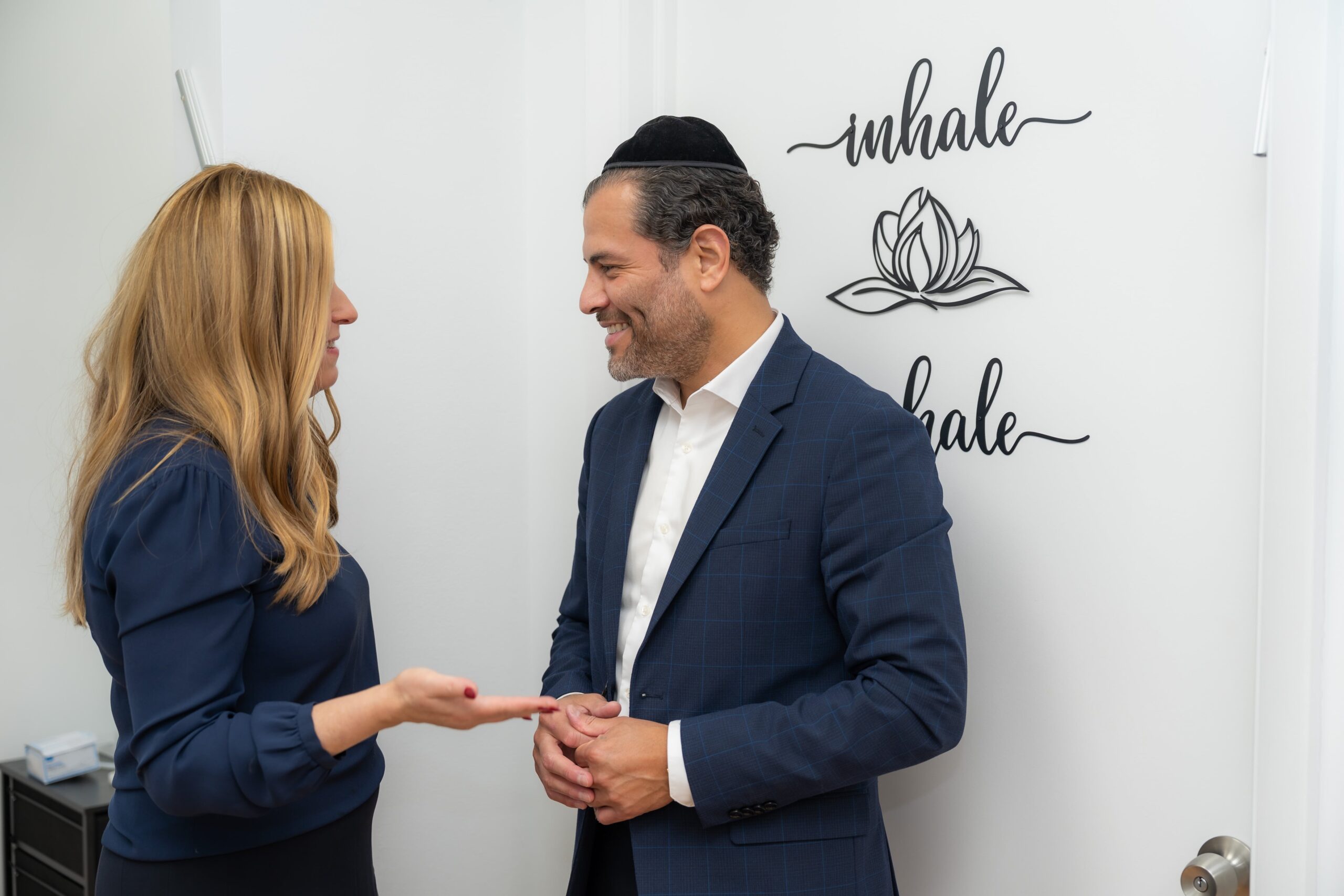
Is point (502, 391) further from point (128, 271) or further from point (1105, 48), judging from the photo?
point (1105, 48)

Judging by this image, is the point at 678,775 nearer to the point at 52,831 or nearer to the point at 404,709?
the point at 404,709

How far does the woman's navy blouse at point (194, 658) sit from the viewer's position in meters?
1.20

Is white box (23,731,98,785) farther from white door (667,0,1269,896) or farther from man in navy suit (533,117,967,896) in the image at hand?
white door (667,0,1269,896)

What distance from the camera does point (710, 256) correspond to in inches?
66.7

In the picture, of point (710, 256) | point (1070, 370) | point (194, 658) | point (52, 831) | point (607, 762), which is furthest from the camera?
point (52, 831)

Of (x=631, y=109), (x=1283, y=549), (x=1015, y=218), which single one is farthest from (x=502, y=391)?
(x=1283, y=549)

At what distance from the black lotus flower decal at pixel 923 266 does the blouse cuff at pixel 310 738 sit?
1179 mm

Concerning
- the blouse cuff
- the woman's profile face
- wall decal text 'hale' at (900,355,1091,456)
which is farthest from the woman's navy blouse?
wall decal text 'hale' at (900,355,1091,456)

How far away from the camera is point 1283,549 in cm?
132

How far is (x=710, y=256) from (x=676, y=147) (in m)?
0.20

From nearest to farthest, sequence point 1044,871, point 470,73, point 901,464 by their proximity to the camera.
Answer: point 901,464 → point 1044,871 → point 470,73

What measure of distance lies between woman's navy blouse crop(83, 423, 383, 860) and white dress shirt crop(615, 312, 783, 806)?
0.50 meters

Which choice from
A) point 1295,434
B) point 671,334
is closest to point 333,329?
point 671,334

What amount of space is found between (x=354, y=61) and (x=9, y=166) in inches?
62.8
